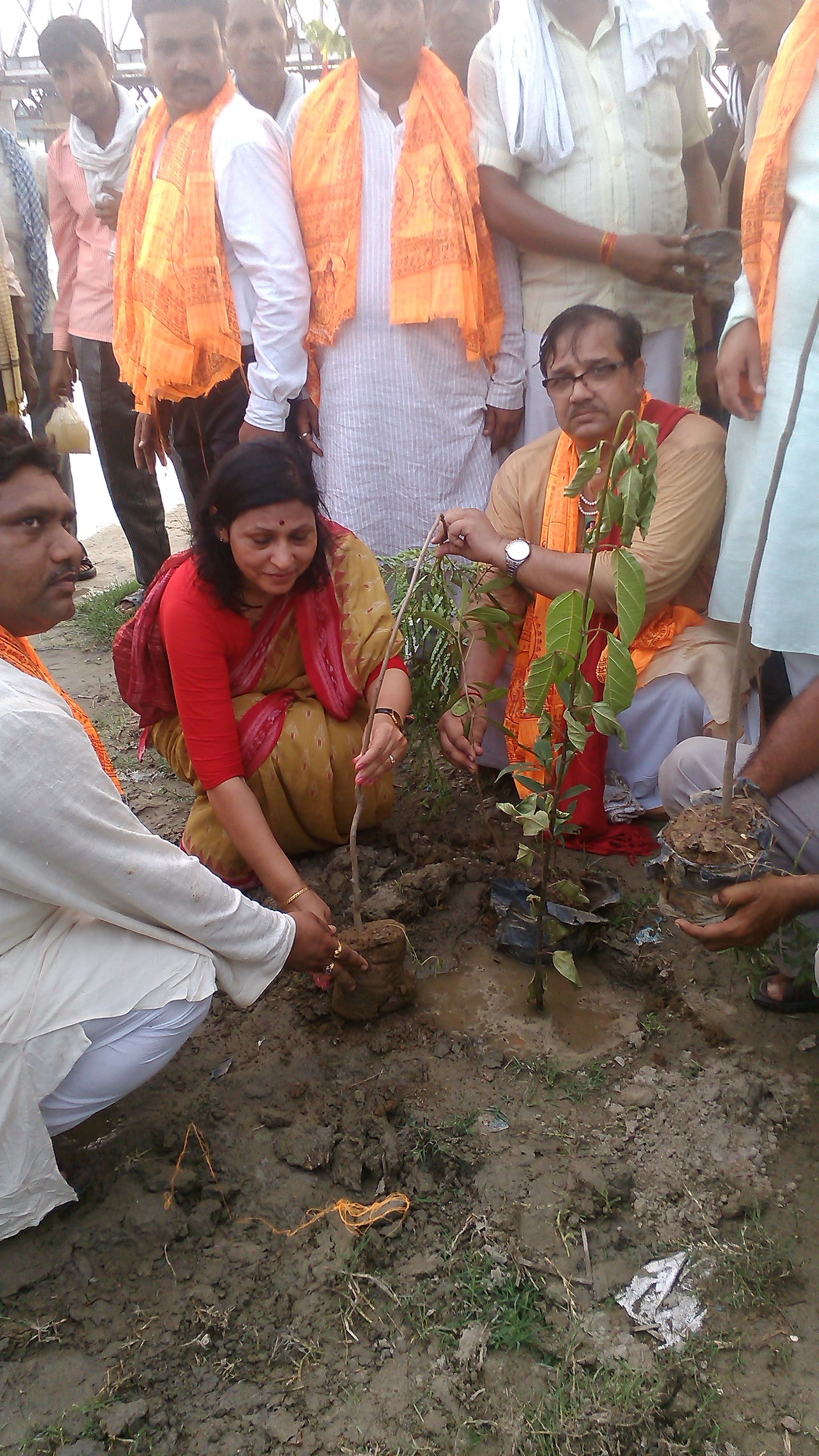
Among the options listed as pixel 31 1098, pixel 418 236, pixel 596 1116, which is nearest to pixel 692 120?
pixel 418 236

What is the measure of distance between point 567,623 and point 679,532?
97 cm

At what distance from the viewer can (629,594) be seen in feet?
5.73

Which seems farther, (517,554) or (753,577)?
(517,554)

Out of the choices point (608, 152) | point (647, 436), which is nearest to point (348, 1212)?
point (647, 436)

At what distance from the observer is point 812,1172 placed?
74.9 inches

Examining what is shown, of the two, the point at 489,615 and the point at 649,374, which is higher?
the point at 649,374

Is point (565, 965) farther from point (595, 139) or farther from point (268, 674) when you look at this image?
point (595, 139)

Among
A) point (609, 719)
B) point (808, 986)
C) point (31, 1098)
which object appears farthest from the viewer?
point (808, 986)

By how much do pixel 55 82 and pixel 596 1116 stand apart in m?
4.33

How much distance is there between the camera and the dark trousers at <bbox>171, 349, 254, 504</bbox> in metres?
3.45

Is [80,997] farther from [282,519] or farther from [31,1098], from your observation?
[282,519]

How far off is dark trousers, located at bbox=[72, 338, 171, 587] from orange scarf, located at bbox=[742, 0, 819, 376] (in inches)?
113

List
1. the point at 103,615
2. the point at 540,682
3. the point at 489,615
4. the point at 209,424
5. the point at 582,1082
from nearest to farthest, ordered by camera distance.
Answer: the point at 540,682 < the point at 582,1082 < the point at 489,615 < the point at 209,424 < the point at 103,615

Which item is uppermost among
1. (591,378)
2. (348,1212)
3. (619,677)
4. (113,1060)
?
(591,378)
